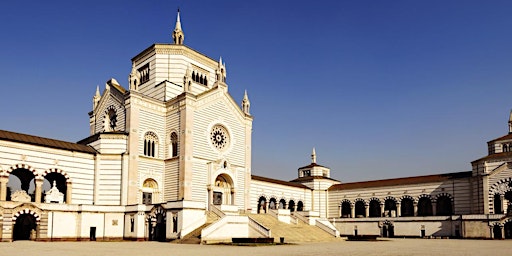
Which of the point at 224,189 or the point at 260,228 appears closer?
the point at 260,228

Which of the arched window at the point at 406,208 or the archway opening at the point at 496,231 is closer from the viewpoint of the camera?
the archway opening at the point at 496,231

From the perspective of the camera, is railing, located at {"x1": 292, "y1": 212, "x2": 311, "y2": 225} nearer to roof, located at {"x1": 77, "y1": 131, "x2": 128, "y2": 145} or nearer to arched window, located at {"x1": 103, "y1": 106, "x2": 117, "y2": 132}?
roof, located at {"x1": 77, "y1": 131, "x2": 128, "y2": 145}

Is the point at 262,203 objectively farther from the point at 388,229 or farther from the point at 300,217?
the point at 388,229

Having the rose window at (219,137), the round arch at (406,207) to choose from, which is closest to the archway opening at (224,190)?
the rose window at (219,137)

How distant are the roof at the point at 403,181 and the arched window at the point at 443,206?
2.88 m

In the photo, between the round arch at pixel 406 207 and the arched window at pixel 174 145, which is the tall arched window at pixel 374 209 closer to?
the round arch at pixel 406 207

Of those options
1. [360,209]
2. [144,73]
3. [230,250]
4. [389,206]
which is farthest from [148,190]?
[389,206]

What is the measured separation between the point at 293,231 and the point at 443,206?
95.1 ft

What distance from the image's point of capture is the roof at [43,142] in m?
42.1

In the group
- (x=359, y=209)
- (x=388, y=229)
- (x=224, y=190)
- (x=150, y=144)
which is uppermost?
(x=150, y=144)

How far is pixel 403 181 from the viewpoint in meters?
69.5

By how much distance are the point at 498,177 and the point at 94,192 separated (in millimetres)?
44646

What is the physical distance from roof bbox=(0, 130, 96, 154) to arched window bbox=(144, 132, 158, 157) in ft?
17.1

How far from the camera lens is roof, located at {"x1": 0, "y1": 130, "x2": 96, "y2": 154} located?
1657 inches
